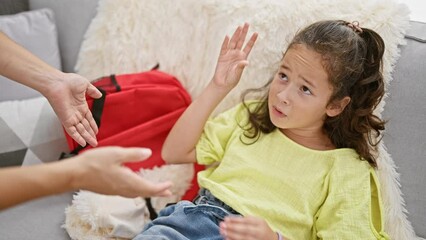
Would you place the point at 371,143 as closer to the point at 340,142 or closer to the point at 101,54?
the point at 340,142

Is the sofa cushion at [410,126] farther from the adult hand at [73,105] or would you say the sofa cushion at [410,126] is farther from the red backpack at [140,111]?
the adult hand at [73,105]

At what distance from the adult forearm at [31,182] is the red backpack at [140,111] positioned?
2.33 feet

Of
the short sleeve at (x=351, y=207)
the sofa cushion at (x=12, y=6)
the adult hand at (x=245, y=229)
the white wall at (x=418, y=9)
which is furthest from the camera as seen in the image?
the sofa cushion at (x=12, y=6)

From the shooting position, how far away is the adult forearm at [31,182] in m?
0.89

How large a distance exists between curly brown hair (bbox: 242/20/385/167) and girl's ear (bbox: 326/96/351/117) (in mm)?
15

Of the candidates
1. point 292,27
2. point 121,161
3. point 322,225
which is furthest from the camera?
point 292,27

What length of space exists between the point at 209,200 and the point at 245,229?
0.83ft

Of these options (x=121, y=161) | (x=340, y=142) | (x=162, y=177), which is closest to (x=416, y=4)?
(x=340, y=142)

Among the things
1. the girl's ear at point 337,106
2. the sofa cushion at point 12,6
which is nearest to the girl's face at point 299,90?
the girl's ear at point 337,106

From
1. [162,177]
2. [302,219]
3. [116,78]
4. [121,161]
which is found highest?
[121,161]

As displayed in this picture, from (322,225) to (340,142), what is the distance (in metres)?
0.24

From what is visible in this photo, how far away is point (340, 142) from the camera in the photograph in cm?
144

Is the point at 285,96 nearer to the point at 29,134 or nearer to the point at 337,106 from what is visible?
the point at 337,106

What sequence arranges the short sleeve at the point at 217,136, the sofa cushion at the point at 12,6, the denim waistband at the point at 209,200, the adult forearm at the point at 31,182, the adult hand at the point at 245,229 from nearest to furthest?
1. the adult forearm at the point at 31,182
2. the adult hand at the point at 245,229
3. the denim waistband at the point at 209,200
4. the short sleeve at the point at 217,136
5. the sofa cushion at the point at 12,6
